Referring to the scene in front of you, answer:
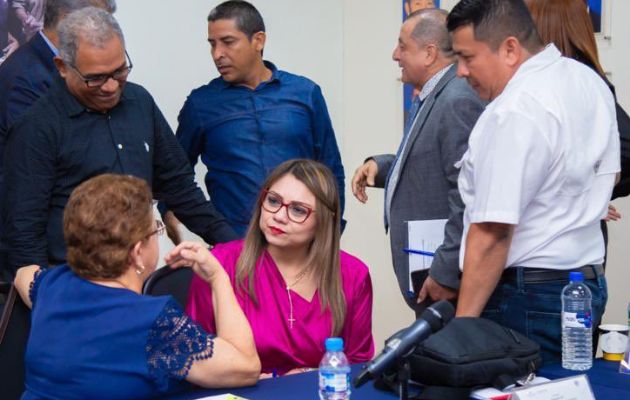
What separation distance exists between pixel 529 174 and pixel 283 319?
798mm

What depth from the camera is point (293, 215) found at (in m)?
2.52

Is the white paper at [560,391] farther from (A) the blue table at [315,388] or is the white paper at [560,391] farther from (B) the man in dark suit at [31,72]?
(B) the man in dark suit at [31,72]

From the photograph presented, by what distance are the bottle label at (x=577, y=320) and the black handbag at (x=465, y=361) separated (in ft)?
0.64

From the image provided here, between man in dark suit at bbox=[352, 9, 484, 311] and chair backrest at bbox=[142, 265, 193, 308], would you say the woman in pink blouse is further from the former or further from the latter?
man in dark suit at bbox=[352, 9, 484, 311]

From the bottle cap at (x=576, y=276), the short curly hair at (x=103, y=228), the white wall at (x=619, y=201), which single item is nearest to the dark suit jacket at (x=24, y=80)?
the short curly hair at (x=103, y=228)

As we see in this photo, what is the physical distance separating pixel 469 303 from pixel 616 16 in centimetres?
219

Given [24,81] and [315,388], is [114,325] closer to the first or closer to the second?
[315,388]

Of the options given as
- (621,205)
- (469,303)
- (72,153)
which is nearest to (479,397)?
(469,303)

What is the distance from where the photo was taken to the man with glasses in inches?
101

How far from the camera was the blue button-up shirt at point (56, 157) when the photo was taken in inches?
101

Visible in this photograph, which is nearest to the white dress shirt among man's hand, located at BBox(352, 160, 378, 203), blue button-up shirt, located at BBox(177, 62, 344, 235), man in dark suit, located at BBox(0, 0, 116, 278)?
man's hand, located at BBox(352, 160, 378, 203)

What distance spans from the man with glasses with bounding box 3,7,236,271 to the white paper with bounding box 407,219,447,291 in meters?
→ 0.90

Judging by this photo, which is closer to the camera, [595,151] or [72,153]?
[595,151]

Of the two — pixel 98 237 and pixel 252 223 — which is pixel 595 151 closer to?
pixel 252 223
